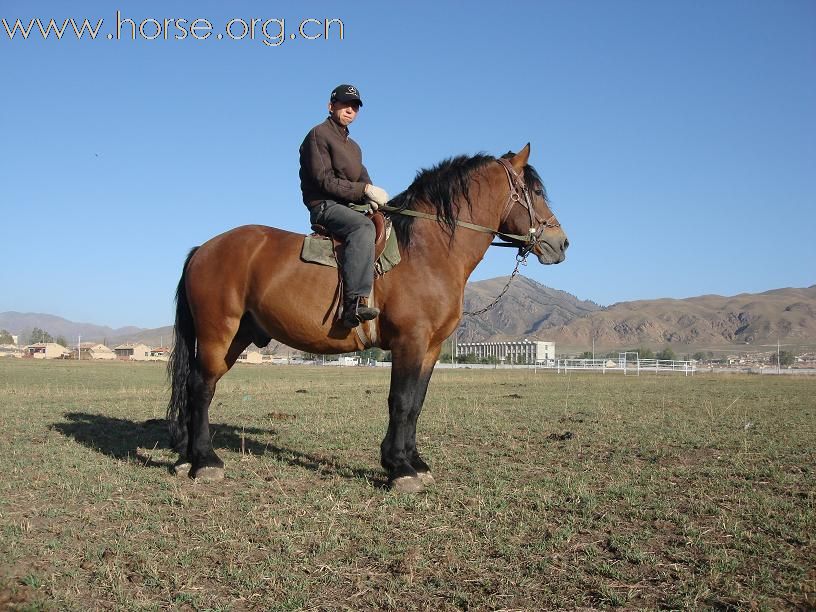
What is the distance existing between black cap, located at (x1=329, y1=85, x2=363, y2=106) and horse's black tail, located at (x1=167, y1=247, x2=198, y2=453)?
2.95 metres

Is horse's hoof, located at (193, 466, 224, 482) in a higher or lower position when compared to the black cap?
lower

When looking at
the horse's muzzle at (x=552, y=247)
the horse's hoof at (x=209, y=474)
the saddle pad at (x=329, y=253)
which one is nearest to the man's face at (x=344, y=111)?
the saddle pad at (x=329, y=253)

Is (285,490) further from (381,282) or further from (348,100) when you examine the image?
(348,100)

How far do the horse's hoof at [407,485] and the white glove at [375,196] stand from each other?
117 inches

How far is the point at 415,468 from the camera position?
24.5 feet

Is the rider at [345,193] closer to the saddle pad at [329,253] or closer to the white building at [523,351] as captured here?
the saddle pad at [329,253]

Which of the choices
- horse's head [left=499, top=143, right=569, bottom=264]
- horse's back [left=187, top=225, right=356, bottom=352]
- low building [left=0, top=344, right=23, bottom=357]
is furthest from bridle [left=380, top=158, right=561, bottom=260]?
low building [left=0, top=344, right=23, bottom=357]

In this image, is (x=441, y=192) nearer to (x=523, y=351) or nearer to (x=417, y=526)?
(x=417, y=526)

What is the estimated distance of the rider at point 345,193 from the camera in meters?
7.01

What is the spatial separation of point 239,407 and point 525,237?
1186 centimetres

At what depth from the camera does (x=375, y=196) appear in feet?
23.8

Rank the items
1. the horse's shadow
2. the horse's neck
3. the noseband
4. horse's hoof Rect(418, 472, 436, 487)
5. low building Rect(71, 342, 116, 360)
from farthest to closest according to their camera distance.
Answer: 1. low building Rect(71, 342, 116, 360)
2. the horse's shadow
3. the noseband
4. the horse's neck
5. horse's hoof Rect(418, 472, 436, 487)

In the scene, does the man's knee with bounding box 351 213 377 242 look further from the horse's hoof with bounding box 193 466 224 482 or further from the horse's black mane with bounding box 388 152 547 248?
the horse's hoof with bounding box 193 466 224 482

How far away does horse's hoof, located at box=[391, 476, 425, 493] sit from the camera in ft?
22.2
